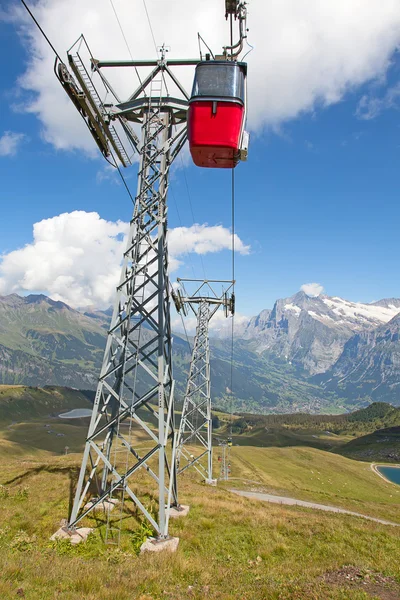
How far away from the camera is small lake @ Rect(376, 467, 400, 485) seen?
11535cm

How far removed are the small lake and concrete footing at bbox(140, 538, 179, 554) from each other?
12806 centimetres

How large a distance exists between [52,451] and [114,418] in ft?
516

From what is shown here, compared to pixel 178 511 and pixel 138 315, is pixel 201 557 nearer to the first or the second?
pixel 178 511

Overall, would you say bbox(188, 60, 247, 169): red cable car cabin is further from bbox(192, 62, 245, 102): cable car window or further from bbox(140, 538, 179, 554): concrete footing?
bbox(140, 538, 179, 554): concrete footing

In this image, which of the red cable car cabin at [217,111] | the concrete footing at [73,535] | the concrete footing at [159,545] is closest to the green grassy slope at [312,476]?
the concrete footing at [159,545]

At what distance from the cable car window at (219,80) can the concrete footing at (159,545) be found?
50.4 ft

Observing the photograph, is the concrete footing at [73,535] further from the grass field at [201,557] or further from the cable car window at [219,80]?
the cable car window at [219,80]

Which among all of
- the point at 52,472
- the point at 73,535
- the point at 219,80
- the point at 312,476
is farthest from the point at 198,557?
the point at 312,476

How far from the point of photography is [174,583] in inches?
359

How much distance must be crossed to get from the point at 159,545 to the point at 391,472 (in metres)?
146

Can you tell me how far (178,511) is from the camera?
51.6ft

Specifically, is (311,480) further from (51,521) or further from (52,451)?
(52,451)

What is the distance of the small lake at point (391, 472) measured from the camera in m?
115

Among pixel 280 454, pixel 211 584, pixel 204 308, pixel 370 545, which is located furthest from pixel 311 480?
pixel 211 584
